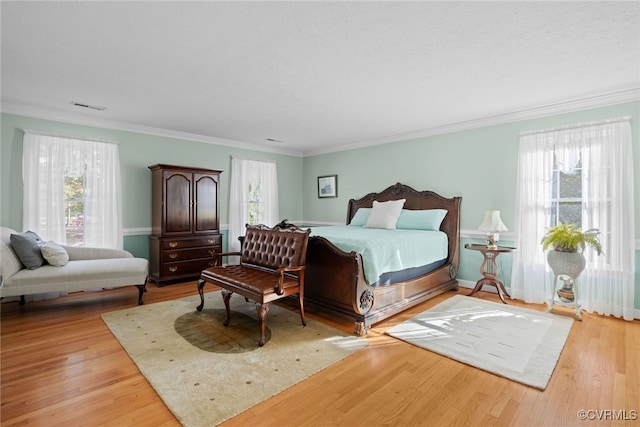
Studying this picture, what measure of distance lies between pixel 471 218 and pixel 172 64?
14.0 feet

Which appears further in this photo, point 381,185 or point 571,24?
Answer: point 381,185

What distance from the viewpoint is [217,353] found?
255 centimetres

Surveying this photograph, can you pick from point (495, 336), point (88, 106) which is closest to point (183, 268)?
point (88, 106)

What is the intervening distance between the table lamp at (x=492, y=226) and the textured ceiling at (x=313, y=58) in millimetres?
1379

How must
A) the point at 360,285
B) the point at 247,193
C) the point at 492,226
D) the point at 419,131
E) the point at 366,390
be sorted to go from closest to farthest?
the point at 366,390 → the point at 360,285 → the point at 492,226 → the point at 419,131 → the point at 247,193

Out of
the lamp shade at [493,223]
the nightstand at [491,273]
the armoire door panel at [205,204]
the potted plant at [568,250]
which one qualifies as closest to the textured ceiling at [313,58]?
the armoire door panel at [205,204]

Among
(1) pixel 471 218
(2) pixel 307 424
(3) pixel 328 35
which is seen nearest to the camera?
(2) pixel 307 424

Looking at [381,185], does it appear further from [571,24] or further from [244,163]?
[571,24]

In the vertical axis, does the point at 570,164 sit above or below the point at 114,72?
below

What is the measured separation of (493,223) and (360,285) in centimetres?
219

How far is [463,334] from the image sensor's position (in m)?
2.93

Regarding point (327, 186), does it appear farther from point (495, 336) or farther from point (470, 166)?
point (495, 336)

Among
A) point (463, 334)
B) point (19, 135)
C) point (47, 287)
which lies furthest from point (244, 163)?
point (463, 334)

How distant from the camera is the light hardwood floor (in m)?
1.78
